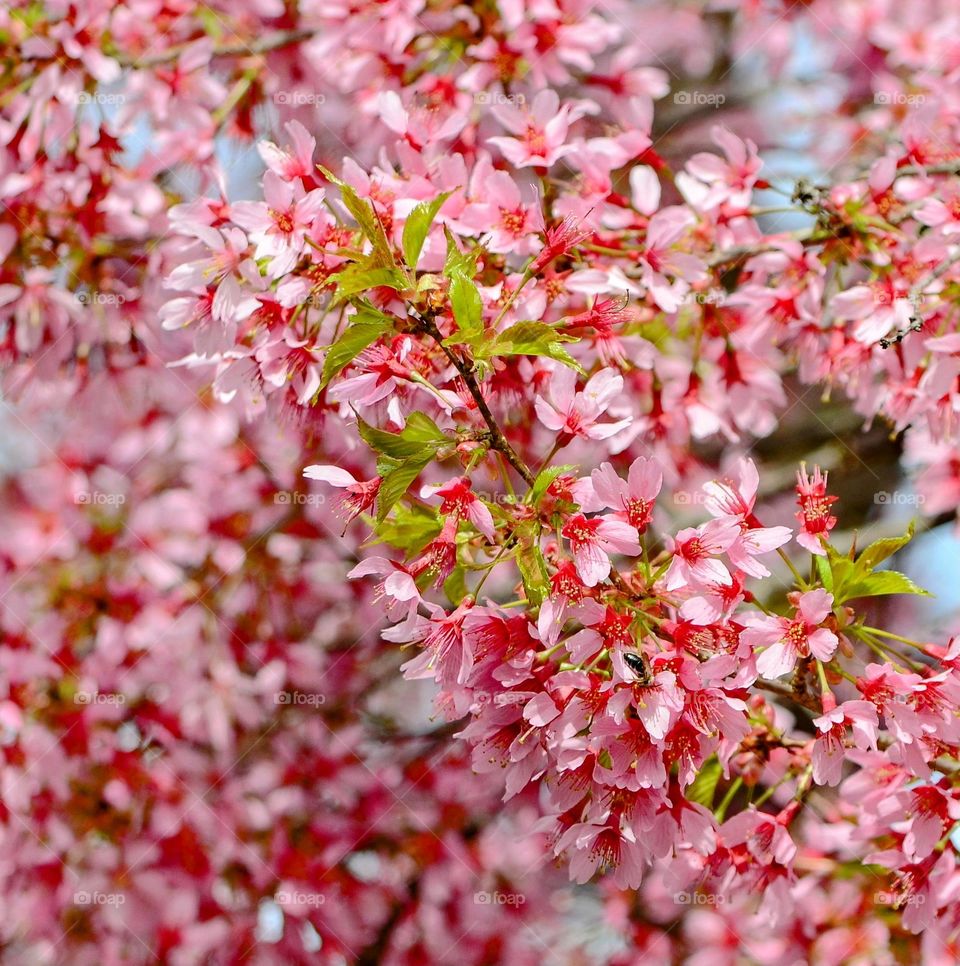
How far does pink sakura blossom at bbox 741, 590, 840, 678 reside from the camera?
1395 mm

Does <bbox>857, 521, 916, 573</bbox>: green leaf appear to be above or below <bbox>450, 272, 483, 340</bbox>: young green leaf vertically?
below

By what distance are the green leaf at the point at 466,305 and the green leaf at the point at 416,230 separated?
78 millimetres

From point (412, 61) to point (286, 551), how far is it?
4.82ft

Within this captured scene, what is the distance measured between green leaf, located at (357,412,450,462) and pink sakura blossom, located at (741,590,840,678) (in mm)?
487

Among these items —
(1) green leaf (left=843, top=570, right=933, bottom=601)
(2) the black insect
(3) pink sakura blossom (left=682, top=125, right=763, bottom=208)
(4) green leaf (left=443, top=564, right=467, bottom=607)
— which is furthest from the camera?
(3) pink sakura blossom (left=682, top=125, right=763, bottom=208)

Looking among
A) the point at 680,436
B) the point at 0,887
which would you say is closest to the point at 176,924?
the point at 0,887

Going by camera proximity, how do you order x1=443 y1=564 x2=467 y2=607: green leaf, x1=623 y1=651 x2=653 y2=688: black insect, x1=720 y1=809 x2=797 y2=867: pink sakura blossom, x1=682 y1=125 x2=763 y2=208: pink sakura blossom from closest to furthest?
1. x1=623 y1=651 x2=653 y2=688: black insect
2. x1=443 y1=564 x2=467 y2=607: green leaf
3. x1=720 y1=809 x2=797 y2=867: pink sakura blossom
4. x1=682 y1=125 x2=763 y2=208: pink sakura blossom

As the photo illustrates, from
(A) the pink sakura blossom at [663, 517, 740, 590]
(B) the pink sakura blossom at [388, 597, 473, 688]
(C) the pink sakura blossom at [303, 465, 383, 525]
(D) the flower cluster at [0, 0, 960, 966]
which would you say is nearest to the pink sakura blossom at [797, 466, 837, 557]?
(D) the flower cluster at [0, 0, 960, 966]

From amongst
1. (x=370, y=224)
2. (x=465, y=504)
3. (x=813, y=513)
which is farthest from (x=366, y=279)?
(x=813, y=513)

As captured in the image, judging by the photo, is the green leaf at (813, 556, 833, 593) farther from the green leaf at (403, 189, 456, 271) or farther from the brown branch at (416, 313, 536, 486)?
the green leaf at (403, 189, 456, 271)

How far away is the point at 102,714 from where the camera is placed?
2979 mm

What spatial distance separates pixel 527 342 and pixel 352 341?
0.77 feet

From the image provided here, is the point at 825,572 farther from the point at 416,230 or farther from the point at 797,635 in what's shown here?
the point at 416,230

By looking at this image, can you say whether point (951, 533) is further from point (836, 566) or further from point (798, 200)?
point (836, 566)
